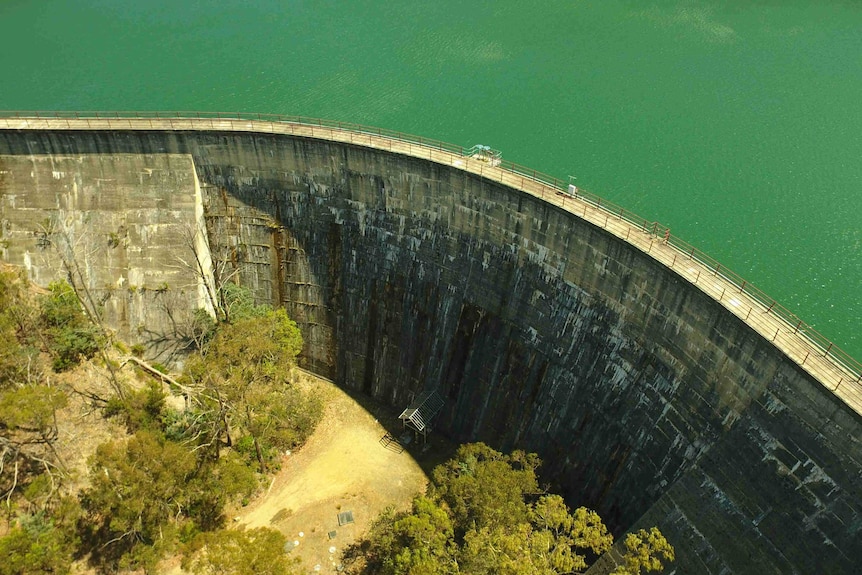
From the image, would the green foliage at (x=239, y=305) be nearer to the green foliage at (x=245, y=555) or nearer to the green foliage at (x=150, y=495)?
the green foliage at (x=150, y=495)

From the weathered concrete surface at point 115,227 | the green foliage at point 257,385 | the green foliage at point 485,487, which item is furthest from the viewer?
the weathered concrete surface at point 115,227

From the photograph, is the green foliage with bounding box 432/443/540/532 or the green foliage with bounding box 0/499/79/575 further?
the green foliage with bounding box 432/443/540/532

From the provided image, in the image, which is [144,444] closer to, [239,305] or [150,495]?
[150,495]

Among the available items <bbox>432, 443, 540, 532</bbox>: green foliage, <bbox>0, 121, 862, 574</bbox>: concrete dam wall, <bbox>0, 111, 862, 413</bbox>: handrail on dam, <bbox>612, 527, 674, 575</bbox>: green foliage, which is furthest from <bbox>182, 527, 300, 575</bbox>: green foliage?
<bbox>0, 111, 862, 413</bbox>: handrail on dam

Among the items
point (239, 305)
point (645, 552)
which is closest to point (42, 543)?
point (239, 305)

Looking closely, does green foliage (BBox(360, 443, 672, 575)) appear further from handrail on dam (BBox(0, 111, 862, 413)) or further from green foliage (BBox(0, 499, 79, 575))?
green foliage (BBox(0, 499, 79, 575))

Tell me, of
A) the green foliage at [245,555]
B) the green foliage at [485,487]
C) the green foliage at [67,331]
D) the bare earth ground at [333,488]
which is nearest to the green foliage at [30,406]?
the green foliage at [67,331]

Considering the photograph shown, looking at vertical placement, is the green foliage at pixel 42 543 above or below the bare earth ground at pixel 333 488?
above
